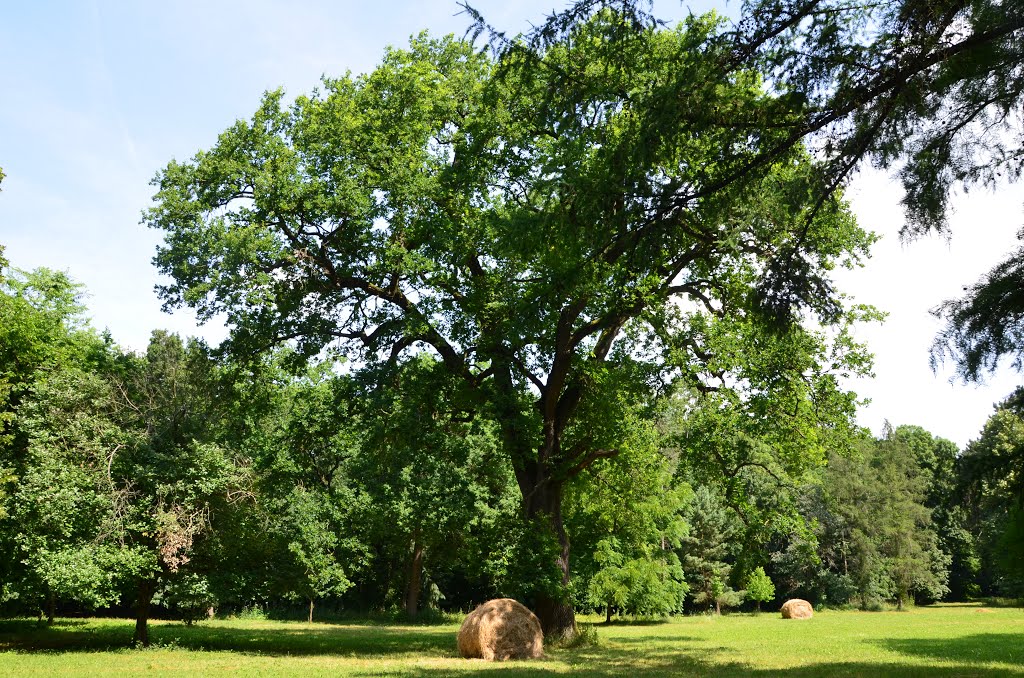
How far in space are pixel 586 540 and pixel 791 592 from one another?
25236 mm

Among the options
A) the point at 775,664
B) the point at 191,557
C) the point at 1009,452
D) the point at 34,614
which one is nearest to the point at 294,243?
the point at 191,557

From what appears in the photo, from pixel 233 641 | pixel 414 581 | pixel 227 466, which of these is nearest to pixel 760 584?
pixel 233 641

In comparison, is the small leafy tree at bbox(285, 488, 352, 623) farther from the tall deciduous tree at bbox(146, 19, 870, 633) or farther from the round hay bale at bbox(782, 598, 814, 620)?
the round hay bale at bbox(782, 598, 814, 620)

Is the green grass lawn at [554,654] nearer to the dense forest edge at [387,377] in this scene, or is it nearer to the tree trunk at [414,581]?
the dense forest edge at [387,377]

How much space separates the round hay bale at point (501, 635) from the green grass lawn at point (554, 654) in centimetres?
44

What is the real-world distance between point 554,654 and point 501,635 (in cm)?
165

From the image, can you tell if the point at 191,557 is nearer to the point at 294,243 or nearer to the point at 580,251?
the point at 294,243

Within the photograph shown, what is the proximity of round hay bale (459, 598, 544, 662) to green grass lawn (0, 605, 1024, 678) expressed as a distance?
441mm

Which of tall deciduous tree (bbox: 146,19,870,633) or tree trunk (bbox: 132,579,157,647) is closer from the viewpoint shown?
tall deciduous tree (bbox: 146,19,870,633)

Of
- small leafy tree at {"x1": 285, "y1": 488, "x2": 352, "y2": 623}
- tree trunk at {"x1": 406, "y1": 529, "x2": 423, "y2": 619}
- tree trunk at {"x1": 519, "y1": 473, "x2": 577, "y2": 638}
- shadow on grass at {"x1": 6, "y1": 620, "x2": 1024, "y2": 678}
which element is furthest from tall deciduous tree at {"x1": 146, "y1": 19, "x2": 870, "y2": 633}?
tree trunk at {"x1": 406, "y1": 529, "x2": 423, "y2": 619}

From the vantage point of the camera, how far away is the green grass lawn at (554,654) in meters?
14.7

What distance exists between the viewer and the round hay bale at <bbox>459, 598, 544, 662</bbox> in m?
17.4

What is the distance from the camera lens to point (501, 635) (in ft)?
57.4

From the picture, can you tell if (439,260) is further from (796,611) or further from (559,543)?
(796,611)
